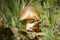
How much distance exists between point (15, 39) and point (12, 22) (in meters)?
0.14

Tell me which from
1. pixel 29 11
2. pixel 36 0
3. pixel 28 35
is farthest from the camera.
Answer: pixel 36 0

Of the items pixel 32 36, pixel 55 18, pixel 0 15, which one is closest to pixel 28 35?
pixel 32 36

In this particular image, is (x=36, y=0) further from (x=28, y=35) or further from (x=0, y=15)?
(x=28, y=35)

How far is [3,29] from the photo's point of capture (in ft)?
2.21

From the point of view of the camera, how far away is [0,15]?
84cm

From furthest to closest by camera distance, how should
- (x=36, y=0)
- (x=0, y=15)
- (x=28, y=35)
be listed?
(x=36, y=0)
(x=0, y=15)
(x=28, y=35)

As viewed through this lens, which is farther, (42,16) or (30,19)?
(42,16)

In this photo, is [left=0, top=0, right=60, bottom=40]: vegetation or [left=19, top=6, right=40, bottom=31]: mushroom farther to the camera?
[left=0, top=0, right=60, bottom=40]: vegetation

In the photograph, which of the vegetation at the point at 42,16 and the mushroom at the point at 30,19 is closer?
the mushroom at the point at 30,19

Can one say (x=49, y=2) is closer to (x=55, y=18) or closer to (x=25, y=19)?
(x=55, y=18)

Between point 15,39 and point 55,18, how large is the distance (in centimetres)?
34

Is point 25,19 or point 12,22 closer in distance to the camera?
point 25,19

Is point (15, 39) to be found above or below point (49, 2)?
below

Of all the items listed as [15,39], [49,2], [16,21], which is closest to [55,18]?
[49,2]
